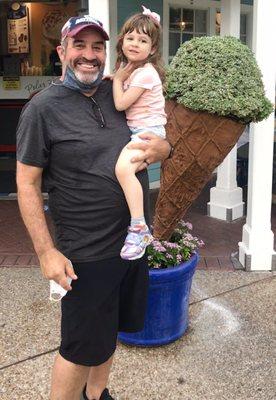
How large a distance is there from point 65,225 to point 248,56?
1667 millimetres

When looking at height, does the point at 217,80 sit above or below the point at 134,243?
above

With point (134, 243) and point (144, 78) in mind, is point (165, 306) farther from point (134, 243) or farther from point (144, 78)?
point (144, 78)

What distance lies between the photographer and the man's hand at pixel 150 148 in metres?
2.36

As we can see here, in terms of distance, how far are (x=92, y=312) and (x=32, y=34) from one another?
7.92 metres

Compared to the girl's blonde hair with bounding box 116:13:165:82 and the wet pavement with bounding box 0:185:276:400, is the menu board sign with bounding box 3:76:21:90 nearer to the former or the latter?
the wet pavement with bounding box 0:185:276:400

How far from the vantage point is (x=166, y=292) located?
3391mm

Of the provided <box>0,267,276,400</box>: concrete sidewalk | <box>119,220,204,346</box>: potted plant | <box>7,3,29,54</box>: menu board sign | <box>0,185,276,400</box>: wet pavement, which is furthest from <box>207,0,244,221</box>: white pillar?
<box>7,3,29,54</box>: menu board sign

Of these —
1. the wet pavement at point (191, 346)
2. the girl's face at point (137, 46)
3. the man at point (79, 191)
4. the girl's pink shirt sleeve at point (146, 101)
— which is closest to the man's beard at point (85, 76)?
the man at point (79, 191)

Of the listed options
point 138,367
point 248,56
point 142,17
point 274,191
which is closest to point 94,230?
point 142,17

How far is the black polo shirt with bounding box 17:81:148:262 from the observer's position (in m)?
2.19

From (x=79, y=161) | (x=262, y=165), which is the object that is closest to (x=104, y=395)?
(x=79, y=161)

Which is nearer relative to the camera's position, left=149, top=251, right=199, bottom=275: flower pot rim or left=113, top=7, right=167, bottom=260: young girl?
left=113, top=7, right=167, bottom=260: young girl

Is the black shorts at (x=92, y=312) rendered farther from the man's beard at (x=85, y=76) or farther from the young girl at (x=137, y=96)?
the man's beard at (x=85, y=76)

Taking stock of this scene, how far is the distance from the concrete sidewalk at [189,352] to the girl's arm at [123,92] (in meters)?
1.73
